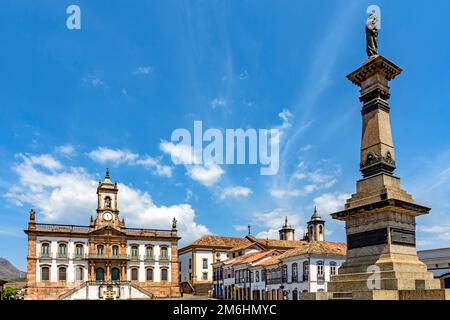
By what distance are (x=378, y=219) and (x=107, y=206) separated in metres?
41.6

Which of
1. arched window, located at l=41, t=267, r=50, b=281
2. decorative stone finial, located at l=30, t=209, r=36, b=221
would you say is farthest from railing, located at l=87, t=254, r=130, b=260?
decorative stone finial, located at l=30, t=209, r=36, b=221

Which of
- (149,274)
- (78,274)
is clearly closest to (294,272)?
(149,274)

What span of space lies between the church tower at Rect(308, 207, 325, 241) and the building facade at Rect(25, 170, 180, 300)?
27299 millimetres

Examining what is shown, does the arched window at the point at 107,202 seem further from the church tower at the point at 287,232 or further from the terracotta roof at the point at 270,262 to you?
the church tower at the point at 287,232

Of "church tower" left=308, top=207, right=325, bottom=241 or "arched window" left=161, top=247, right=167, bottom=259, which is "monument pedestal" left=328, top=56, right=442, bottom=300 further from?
"church tower" left=308, top=207, right=325, bottom=241

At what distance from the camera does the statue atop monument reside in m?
18.8

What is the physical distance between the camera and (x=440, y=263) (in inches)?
1236

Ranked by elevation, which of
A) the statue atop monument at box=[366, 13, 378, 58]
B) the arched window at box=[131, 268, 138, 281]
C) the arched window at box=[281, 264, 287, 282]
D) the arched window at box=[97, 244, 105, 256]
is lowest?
the arched window at box=[131, 268, 138, 281]

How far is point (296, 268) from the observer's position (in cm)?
4044

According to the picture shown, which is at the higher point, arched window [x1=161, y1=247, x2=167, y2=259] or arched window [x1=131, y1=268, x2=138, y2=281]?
arched window [x1=161, y1=247, x2=167, y2=259]

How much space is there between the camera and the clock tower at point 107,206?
52281mm

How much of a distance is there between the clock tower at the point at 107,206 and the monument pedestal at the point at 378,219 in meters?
39.3
